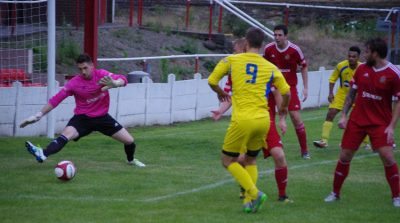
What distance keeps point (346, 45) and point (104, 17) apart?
32.4ft

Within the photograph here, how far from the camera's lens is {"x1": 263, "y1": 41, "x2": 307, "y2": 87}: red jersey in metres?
13.4

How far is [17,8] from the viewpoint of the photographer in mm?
20500

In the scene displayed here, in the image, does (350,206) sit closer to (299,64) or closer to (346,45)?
(299,64)

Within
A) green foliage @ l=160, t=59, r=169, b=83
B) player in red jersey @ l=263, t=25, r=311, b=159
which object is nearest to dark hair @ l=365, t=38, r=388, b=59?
player in red jersey @ l=263, t=25, r=311, b=159

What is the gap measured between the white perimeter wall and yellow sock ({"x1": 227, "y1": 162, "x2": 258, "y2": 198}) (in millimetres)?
8465

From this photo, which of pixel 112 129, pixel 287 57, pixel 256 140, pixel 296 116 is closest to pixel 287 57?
pixel 287 57

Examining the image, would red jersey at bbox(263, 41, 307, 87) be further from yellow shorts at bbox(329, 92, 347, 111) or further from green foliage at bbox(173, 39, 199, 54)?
green foliage at bbox(173, 39, 199, 54)

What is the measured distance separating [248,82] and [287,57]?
178 inches

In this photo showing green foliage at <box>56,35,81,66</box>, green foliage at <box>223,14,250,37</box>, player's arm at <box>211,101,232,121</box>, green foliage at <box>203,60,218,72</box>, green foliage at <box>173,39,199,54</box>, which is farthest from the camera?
green foliage at <box>223,14,250,37</box>

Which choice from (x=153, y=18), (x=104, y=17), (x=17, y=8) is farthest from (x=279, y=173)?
(x=153, y=18)

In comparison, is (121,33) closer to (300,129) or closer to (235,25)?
(235,25)

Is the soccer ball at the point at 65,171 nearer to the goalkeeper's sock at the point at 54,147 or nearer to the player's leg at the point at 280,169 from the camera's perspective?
the goalkeeper's sock at the point at 54,147

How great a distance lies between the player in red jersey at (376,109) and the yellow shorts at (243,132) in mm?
1194

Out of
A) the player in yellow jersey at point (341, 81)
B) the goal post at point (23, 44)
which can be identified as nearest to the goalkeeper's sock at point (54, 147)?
the player in yellow jersey at point (341, 81)
